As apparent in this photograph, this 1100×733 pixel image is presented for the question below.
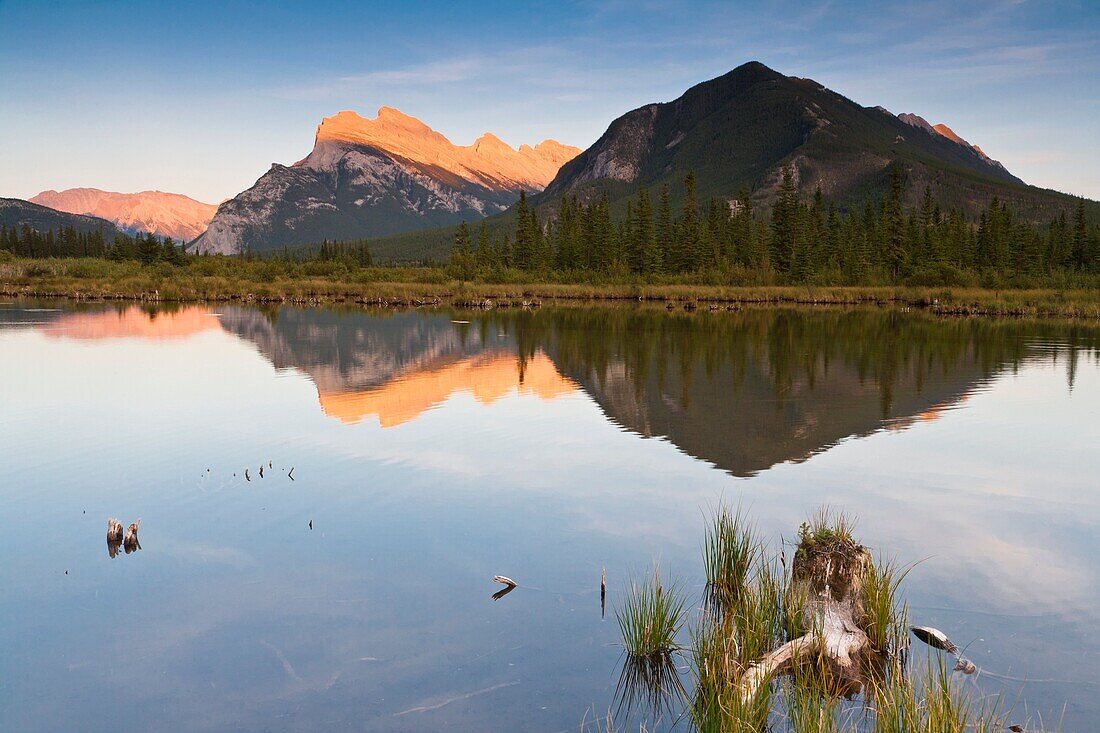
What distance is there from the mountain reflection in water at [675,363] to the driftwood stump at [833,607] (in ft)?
27.3

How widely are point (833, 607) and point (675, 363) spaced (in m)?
27.9

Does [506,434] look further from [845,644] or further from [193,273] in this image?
[193,273]

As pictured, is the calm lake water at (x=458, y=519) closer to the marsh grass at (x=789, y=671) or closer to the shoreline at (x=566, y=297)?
the marsh grass at (x=789, y=671)

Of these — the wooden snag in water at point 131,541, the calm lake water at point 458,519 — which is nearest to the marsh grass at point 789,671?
the calm lake water at point 458,519

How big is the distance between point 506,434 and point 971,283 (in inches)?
3516

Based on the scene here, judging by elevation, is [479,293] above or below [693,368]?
above

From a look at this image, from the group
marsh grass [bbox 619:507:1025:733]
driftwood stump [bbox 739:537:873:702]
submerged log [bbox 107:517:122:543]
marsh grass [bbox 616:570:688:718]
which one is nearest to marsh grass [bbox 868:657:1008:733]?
marsh grass [bbox 619:507:1025:733]

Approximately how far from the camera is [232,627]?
9984 millimetres

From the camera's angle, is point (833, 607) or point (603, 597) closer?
point (833, 607)

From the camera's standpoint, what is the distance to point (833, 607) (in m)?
9.23

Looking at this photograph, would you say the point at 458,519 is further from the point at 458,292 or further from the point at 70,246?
the point at 70,246

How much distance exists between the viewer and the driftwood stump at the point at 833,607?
8.50m

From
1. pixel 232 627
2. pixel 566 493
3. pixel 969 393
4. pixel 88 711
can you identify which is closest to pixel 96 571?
pixel 232 627

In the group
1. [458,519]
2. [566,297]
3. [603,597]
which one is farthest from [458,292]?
[603,597]
